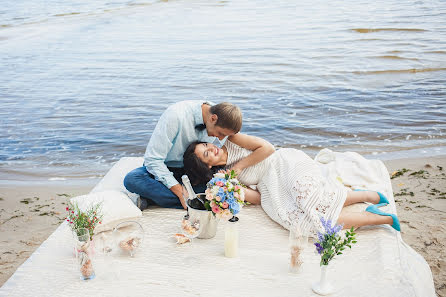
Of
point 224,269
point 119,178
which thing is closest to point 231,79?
point 119,178

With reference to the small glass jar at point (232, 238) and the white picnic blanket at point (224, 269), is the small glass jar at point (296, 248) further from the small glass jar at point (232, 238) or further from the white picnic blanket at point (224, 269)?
the small glass jar at point (232, 238)

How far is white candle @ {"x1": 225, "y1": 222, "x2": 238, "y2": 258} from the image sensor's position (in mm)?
3172

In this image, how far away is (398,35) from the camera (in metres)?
13.4

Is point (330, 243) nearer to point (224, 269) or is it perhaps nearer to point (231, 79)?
point (224, 269)

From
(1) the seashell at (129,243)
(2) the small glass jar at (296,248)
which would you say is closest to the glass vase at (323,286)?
(2) the small glass jar at (296,248)

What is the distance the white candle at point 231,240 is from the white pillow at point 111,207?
35.5 inches

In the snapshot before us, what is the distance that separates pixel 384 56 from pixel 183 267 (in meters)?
9.77

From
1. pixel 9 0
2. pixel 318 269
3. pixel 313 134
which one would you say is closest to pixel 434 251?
pixel 318 269

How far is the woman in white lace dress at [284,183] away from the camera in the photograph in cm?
352

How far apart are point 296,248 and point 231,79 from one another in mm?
7358

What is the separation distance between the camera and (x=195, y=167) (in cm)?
378

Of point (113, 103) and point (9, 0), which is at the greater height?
point (9, 0)

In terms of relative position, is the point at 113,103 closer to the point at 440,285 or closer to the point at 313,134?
the point at 313,134

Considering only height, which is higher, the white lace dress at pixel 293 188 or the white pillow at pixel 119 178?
the white lace dress at pixel 293 188
